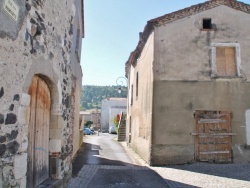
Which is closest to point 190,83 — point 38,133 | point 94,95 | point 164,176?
point 164,176

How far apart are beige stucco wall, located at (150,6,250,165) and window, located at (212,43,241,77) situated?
171mm

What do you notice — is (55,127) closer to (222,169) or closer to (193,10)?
(222,169)

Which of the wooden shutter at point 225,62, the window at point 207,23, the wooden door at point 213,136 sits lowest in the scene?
the wooden door at point 213,136

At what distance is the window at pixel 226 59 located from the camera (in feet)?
31.9

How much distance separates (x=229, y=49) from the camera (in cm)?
989

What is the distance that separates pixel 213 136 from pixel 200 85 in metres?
2.00

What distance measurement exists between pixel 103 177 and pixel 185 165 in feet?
11.2

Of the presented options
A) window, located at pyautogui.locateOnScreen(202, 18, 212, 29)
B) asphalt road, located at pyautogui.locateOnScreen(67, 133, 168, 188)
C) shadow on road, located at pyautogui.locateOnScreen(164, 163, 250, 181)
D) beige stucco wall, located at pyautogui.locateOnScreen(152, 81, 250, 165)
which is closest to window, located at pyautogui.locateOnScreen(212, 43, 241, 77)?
beige stucco wall, located at pyautogui.locateOnScreen(152, 81, 250, 165)

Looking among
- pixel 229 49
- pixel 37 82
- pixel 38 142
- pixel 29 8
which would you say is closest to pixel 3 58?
pixel 29 8

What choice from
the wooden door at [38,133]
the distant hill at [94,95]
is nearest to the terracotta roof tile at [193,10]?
the wooden door at [38,133]

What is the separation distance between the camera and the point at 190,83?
953cm

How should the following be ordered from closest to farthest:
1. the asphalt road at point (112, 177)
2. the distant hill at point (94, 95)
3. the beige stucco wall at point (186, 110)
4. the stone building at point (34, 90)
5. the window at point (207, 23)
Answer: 1. the stone building at point (34, 90)
2. the asphalt road at point (112, 177)
3. the beige stucco wall at point (186, 110)
4. the window at point (207, 23)
5. the distant hill at point (94, 95)

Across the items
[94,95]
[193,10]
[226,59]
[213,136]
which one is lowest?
[213,136]

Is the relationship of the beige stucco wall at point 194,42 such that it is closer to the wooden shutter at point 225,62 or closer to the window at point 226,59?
the window at point 226,59
